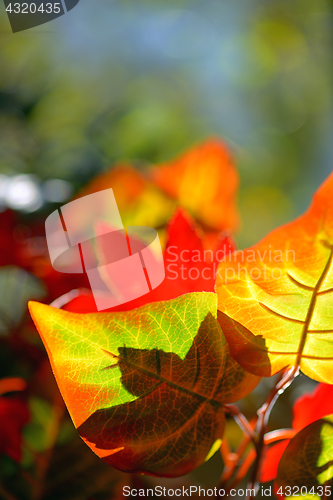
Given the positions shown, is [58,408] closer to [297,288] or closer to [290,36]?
[297,288]

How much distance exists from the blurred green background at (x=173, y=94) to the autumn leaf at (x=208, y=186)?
111 millimetres

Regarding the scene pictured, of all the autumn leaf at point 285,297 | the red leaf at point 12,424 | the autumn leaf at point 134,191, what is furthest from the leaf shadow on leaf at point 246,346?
the autumn leaf at point 134,191

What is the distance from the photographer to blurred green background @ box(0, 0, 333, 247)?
1.73 feet

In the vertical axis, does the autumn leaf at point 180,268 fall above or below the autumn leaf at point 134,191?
above

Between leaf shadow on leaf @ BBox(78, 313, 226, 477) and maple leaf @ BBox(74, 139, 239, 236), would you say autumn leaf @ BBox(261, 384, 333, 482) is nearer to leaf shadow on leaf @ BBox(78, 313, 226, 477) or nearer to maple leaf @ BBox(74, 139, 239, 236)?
leaf shadow on leaf @ BBox(78, 313, 226, 477)

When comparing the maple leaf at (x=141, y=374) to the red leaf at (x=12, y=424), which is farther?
the red leaf at (x=12, y=424)

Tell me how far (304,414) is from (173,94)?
95 centimetres

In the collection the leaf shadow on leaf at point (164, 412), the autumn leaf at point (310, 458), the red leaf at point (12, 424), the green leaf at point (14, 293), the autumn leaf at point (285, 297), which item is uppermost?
the autumn leaf at point (285, 297)

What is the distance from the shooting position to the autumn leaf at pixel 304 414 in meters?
0.18

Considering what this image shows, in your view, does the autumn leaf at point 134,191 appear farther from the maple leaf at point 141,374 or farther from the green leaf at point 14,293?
the maple leaf at point 141,374

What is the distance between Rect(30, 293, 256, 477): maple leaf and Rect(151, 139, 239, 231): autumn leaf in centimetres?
29

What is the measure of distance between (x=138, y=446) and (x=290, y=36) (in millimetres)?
1308

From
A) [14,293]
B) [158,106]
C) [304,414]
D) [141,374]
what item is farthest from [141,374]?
[158,106]

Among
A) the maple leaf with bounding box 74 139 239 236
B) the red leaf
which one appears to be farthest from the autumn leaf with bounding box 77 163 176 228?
the red leaf
